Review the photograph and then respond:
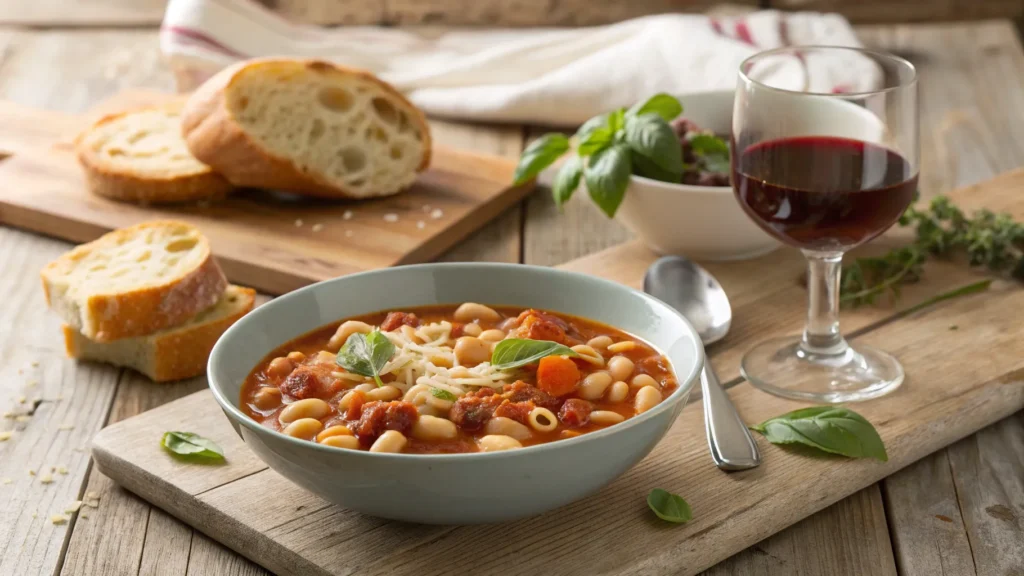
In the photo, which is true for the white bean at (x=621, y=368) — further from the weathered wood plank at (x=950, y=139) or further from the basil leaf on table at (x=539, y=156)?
the basil leaf on table at (x=539, y=156)

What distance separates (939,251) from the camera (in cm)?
279

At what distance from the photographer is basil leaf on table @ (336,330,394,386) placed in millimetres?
1796

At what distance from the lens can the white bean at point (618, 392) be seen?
1.82m

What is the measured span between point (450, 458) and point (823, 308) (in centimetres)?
106

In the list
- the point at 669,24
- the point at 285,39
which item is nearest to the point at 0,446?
the point at 285,39

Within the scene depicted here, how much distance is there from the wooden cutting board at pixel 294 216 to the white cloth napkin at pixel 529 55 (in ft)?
1.62

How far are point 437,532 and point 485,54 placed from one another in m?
2.90

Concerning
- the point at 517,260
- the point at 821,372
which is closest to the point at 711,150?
the point at 517,260

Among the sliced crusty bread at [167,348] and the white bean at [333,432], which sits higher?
the white bean at [333,432]

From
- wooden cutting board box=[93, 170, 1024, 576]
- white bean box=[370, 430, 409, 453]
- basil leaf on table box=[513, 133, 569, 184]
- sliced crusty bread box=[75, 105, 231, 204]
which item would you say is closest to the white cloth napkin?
sliced crusty bread box=[75, 105, 231, 204]

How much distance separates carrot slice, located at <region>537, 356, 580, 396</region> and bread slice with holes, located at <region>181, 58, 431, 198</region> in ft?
5.23

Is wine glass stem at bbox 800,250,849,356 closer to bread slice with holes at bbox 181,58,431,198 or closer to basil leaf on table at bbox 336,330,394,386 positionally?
basil leaf on table at bbox 336,330,394,386

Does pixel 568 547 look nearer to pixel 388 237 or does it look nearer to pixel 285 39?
pixel 388 237

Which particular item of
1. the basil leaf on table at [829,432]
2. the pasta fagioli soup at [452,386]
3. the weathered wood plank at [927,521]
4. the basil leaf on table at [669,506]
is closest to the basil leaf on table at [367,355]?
the pasta fagioli soup at [452,386]
